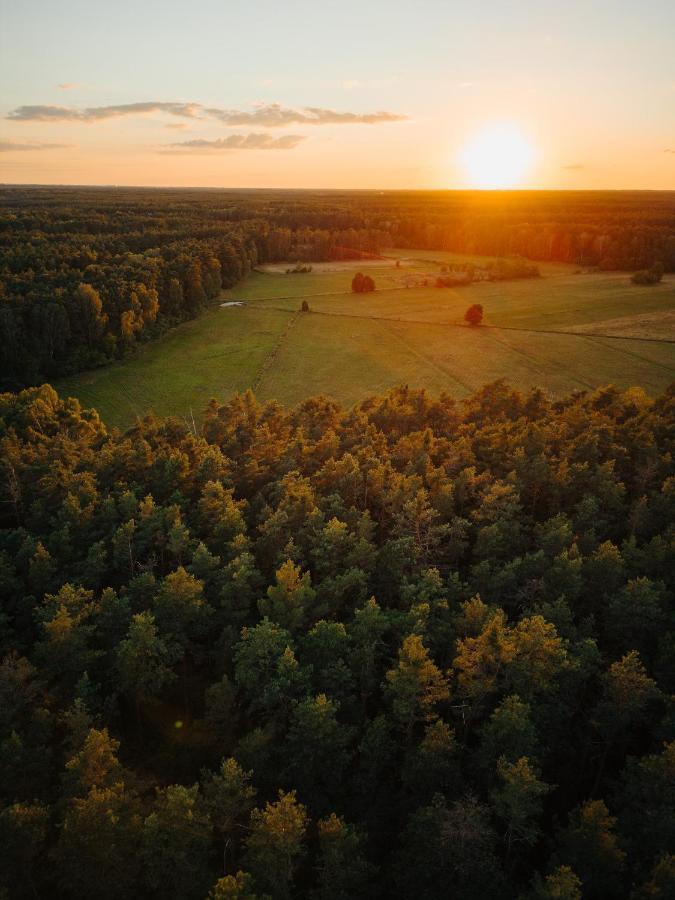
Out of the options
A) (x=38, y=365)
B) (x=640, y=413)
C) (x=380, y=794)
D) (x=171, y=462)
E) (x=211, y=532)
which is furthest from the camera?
(x=38, y=365)

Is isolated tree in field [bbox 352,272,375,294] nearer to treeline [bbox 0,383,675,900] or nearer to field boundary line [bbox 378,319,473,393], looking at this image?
field boundary line [bbox 378,319,473,393]

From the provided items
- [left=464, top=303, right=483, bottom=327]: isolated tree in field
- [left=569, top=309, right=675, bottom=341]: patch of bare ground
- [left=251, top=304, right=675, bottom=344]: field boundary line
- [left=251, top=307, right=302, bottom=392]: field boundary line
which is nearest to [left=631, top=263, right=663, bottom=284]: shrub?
[left=569, top=309, right=675, bottom=341]: patch of bare ground

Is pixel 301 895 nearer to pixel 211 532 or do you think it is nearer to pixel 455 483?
pixel 211 532

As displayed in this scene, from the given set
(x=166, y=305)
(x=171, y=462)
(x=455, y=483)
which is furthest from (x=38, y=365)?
(x=455, y=483)

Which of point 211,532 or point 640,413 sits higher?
point 640,413

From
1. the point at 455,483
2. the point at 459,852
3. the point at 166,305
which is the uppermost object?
the point at 166,305

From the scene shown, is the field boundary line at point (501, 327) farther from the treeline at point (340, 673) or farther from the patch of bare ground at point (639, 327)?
the treeline at point (340, 673)
